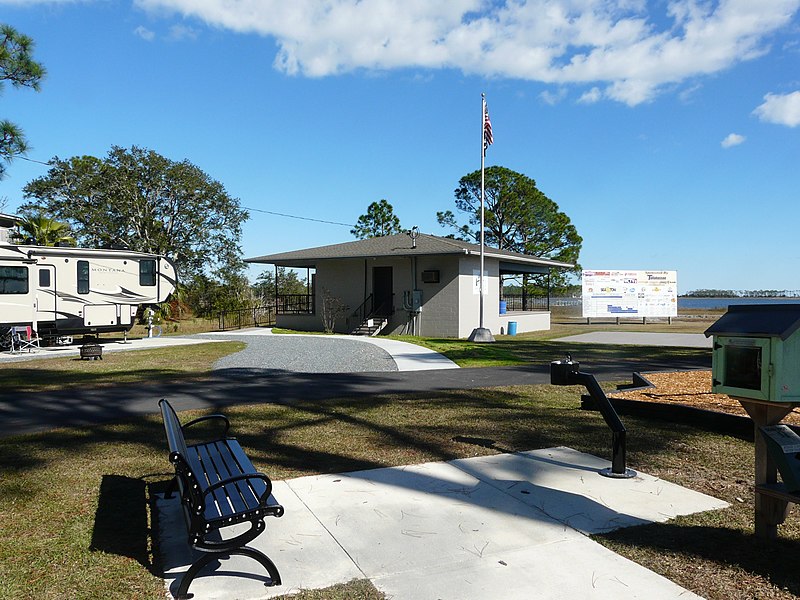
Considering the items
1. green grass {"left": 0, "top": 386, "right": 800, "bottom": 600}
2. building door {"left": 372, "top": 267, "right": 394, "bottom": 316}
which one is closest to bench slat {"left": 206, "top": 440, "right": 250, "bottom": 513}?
green grass {"left": 0, "top": 386, "right": 800, "bottom": 600}

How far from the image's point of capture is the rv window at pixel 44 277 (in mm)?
18286

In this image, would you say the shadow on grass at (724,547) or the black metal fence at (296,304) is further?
the black metal fence at (296,304)

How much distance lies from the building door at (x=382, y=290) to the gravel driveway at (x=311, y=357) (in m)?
5.27

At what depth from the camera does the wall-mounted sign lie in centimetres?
3697

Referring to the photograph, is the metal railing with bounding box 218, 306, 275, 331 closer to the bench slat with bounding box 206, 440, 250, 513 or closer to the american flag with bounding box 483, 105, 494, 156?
the american flag with bounding box 483, 105, 494, 156

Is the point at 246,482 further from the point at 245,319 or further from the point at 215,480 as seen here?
the point at 245,319

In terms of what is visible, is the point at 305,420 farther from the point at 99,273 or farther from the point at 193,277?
the point at 193,277

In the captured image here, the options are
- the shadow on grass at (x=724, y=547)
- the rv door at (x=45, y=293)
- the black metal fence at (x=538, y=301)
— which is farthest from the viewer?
the black metal fence at (x=538, y=301)

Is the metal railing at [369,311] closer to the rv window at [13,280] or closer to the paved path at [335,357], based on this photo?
the paved path at [335,357]

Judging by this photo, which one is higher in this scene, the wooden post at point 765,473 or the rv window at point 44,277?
the rv window at point 44,277

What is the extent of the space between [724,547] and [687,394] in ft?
18.3

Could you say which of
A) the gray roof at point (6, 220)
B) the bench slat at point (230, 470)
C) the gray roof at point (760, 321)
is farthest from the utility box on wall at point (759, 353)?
the gray roof at point (6, 220)

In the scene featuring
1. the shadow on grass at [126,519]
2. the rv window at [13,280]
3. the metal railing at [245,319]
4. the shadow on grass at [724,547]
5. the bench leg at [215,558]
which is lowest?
the shadow on grass at [126,519]

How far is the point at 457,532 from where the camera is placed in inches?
158
